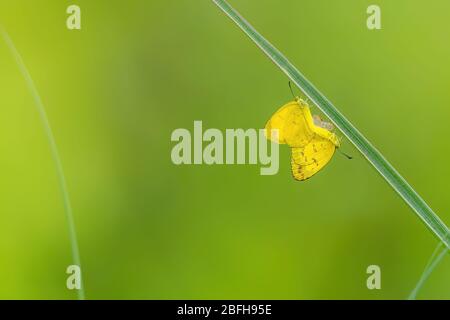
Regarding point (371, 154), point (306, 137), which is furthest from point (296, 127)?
point (371, 154)

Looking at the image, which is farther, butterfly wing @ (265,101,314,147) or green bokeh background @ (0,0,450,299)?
green bokeh background @ (0,0,450,299)

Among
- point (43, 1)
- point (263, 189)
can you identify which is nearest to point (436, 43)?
point (263, 189)

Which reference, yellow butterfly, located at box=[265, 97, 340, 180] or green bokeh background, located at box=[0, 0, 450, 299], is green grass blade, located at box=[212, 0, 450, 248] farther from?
green bokeh background, located at box=[0, 0, 450, 299]

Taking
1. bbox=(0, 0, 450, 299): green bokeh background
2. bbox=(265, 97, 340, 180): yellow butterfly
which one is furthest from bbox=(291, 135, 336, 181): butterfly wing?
bbox=(0, 0, 450, 299): green bokeh background

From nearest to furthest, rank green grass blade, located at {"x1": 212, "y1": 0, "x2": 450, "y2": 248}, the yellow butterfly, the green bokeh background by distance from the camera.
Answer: green grass blade, located at {"x1": 212, "y1": 0, "x2": 450, "y2": 248} < the yellow butterfly < the green bokeh background

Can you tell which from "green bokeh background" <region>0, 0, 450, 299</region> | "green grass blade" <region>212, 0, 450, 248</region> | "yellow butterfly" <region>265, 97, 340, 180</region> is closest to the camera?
"green grass blade" <region>212, 0, 450, 248</region>

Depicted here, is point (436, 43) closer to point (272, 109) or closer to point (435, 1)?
point (435, 1)
